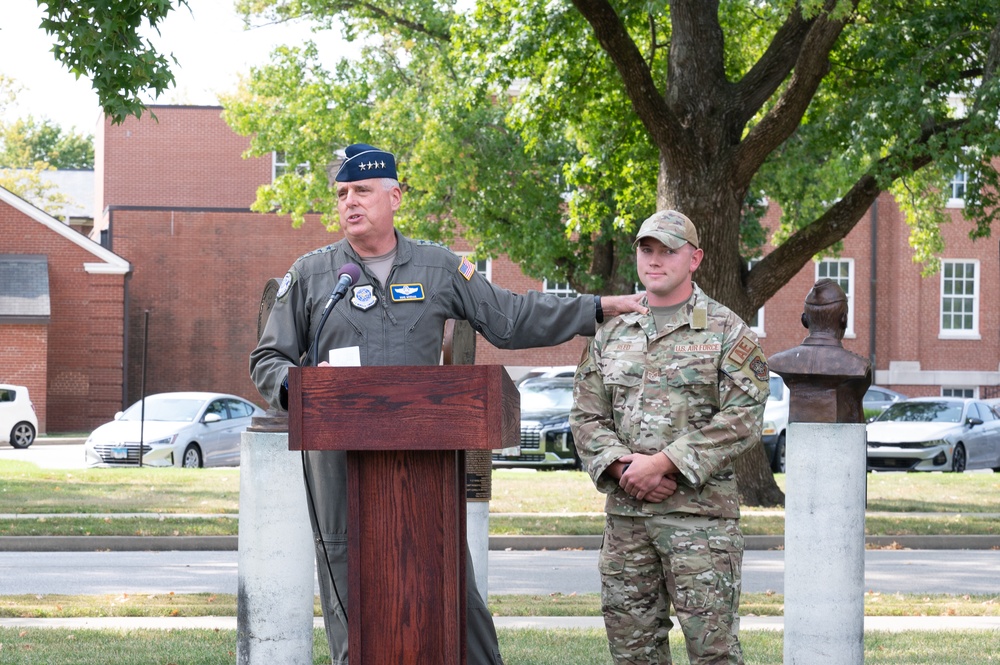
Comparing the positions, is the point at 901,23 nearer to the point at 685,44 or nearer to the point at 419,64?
the point at 685,44

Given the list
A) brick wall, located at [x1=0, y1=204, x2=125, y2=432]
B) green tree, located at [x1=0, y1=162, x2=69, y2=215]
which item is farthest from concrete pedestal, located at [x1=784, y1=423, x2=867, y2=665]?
green tree, located at [x1=0, y1=162, x2=69, y2=215]

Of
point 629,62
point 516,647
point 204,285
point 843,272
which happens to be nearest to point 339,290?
→ point 516,647

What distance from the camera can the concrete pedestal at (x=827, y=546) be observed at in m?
5.48

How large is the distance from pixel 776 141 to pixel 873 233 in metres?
24.9

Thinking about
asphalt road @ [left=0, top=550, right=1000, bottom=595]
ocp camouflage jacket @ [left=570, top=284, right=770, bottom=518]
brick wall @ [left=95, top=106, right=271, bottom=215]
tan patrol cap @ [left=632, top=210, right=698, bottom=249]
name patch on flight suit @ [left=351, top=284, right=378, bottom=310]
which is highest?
brick wall @ [left=95, top=106, right=271, bottom=215]

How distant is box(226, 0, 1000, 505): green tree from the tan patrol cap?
9266 millimetres

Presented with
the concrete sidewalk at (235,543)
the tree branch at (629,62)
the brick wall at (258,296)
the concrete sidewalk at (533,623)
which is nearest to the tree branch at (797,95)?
the tree branch at (629,62)

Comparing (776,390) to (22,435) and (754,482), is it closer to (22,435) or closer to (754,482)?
(754,482)

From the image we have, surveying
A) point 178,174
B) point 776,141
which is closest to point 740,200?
point 776,141

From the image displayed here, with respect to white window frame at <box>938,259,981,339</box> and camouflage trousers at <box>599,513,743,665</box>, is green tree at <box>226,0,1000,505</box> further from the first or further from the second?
white window frame at <box>938,259,981,339</box>

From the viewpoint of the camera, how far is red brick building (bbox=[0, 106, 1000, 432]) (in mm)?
36094

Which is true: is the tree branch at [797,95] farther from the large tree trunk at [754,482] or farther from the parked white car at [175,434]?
the parked white car at [175,434]

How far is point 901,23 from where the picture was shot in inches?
633

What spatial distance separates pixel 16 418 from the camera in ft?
93.1
